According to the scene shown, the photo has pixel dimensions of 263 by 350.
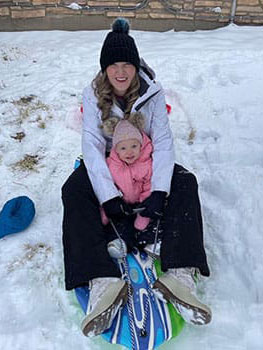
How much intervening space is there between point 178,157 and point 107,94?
0.97 metres

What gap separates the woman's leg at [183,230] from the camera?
206cm

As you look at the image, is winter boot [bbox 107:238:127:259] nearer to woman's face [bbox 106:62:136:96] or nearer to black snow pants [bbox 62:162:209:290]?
black snow pants [bbox 62:162:209:290]

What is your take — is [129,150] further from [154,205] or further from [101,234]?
[101,234]

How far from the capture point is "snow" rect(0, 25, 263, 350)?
208 cm

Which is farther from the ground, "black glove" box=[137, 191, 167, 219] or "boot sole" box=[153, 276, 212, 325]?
"black glove" box=[137, 191, 167, 219]

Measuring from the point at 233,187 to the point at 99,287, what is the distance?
4.33 feet

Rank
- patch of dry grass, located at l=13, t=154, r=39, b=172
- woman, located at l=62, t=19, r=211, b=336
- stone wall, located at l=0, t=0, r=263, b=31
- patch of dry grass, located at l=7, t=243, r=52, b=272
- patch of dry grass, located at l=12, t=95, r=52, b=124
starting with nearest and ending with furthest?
woman, located at l=62, t=19, r=211, b=336
patch of dry grass, located at l=7, t=243, r=52, b=272
patch of dry grass, located at l=13, t=154, r=39, b=172
patch of dry grass, located at l=12, t=95, r=52, b=124
stone wall, located at l=0, t=0, r=263, b=31

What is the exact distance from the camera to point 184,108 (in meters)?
3.89

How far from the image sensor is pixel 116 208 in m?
2.27

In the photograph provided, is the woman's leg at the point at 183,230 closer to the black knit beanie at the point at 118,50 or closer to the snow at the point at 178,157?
the snow at the point at 178,157

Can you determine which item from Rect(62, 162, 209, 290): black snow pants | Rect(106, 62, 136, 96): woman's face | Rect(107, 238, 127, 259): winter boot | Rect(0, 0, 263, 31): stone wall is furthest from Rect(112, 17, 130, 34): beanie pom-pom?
Rect(0, 0, 263, 31): stone wall

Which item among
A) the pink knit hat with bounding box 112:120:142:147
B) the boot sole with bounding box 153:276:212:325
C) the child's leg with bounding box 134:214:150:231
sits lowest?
the boot sole with bounding box 153:276:212:325

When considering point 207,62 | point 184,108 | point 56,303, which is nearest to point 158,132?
point 56,303

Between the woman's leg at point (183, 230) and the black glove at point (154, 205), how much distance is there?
34mm
